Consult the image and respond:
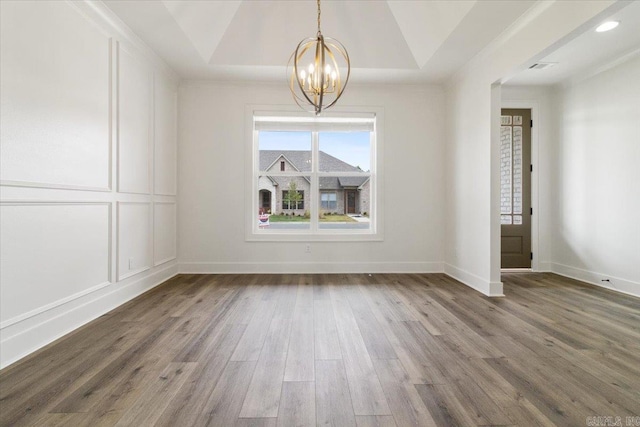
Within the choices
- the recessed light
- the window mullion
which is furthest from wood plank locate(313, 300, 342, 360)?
the recessed light

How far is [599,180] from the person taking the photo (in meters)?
3.85

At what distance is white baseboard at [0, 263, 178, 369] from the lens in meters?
1.90

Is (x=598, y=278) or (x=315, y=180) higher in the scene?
(x=315, y=180)

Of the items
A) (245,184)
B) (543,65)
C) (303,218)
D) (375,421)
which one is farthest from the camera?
(303,218)

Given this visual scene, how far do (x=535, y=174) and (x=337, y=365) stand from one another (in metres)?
4.42

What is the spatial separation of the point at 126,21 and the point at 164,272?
2.85 m

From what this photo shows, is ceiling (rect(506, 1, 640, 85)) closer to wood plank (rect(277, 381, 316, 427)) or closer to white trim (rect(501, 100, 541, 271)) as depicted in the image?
white trim (rect(501, 100, 541, 271))

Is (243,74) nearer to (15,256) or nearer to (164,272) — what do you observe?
(164,272)

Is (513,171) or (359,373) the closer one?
(359,373)

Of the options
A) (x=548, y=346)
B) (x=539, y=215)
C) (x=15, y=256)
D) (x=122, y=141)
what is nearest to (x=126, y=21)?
(x=122, y=141)

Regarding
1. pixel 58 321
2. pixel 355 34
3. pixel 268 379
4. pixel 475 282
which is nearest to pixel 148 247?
pixel 58 321

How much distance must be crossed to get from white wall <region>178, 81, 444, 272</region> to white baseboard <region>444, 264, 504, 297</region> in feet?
0.88

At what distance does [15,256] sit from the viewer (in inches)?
76.8

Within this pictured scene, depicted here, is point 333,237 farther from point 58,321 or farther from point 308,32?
point 58,321
